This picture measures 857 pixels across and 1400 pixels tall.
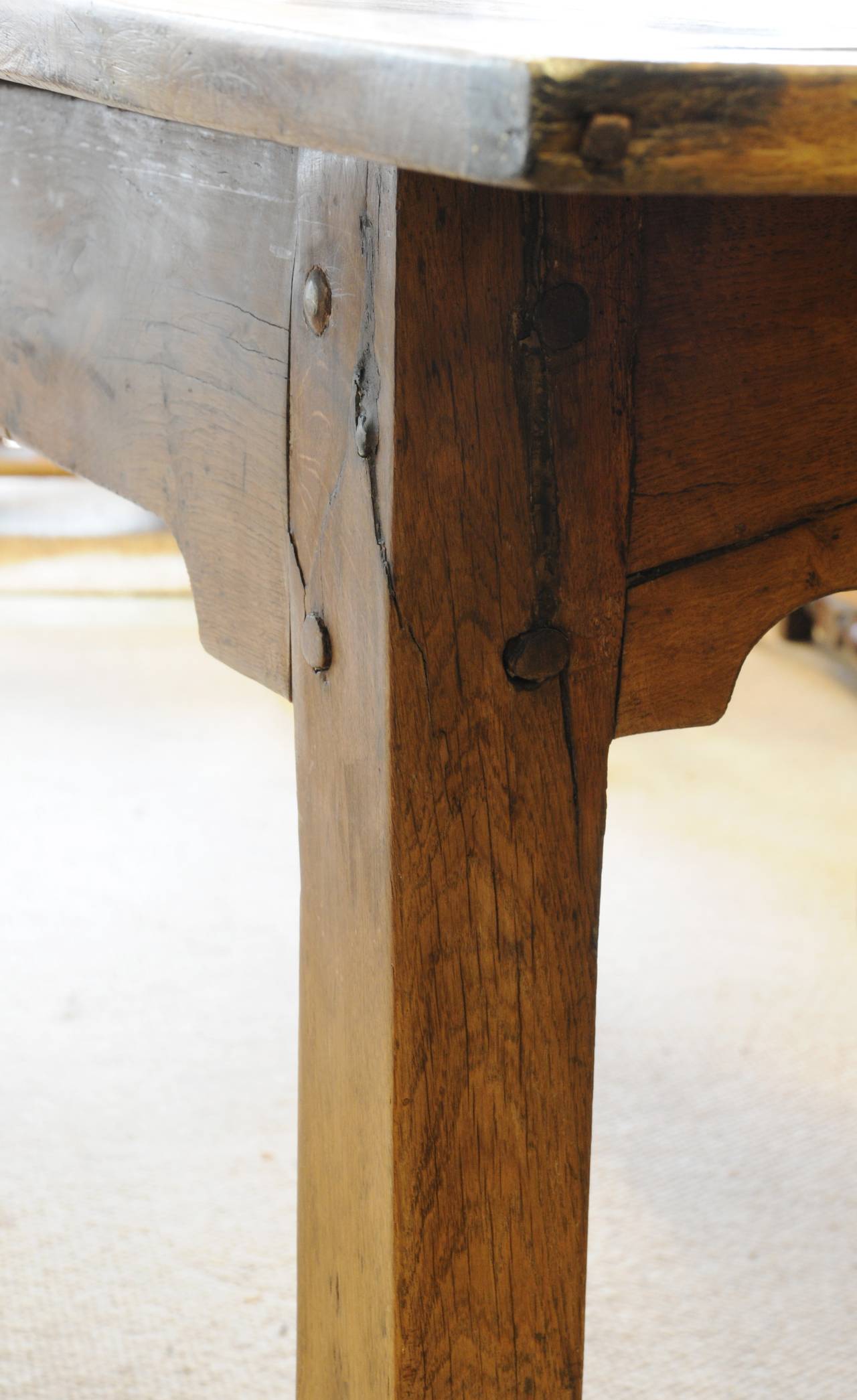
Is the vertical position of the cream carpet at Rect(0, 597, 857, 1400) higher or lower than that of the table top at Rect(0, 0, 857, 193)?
lower

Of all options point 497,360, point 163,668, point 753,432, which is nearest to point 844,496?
point 753,432

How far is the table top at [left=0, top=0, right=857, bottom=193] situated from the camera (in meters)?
0.34

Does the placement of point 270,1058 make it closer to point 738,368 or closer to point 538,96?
point 738,368

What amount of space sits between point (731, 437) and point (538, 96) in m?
0.25

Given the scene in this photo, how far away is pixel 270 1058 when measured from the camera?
1372 millimetres

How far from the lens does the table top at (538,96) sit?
342mm

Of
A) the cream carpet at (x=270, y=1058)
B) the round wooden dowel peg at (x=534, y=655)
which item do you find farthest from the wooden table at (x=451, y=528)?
the cream carpet at (x=270, y=1058)

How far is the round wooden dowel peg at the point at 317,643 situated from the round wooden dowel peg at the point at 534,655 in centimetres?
7

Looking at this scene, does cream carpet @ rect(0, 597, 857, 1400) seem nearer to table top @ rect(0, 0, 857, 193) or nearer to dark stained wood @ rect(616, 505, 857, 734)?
dark stained wood @ rect(616, 505, 857, 734)

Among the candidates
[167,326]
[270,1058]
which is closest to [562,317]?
[167,326]

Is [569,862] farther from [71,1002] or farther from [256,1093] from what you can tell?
[71,1002]

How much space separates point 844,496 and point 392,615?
0.64ft

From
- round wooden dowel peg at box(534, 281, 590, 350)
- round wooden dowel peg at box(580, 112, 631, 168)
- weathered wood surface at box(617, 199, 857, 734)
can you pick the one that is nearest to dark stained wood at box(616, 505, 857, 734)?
weathered wood surface at box(617, 199, 857, 734)

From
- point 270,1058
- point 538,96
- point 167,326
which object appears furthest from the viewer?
point 270,1058
